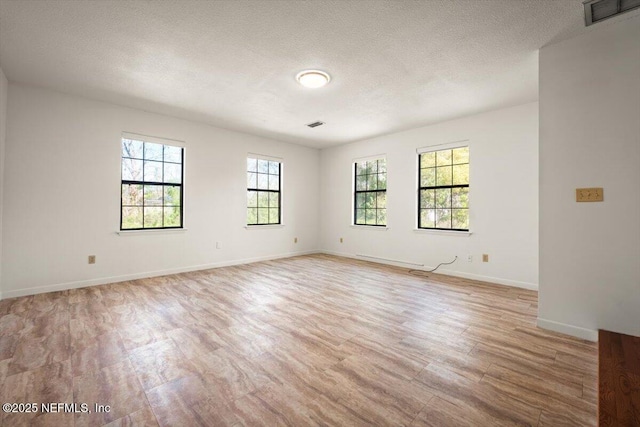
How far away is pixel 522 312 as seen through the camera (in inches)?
117

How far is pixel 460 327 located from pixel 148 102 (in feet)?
15.7

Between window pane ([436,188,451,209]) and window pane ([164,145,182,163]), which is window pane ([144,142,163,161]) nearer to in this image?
window pane ([164,145,182,163])

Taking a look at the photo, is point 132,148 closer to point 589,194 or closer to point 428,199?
point 428,199

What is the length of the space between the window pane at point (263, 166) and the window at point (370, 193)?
1.98 metres

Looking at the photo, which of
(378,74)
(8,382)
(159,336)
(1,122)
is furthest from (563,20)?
(1,122)

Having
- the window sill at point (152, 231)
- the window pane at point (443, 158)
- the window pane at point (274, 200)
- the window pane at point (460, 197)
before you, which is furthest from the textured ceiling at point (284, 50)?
the window pane at point (274, 200)

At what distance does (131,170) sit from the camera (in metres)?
4.32

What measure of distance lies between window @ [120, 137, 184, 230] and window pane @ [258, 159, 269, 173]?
1.55 m

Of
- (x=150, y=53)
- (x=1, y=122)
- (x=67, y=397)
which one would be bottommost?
(x=67, y=397)

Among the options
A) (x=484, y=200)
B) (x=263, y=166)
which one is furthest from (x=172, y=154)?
(x=484, y=200)

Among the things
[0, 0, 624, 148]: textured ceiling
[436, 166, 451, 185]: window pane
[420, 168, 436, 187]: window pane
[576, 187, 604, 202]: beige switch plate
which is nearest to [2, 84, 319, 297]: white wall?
[0, 0, 624, 148]: textured ceiling

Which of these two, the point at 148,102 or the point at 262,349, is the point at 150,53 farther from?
the point at 262,349

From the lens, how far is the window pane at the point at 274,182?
615 cm

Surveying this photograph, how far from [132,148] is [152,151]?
275 mm
